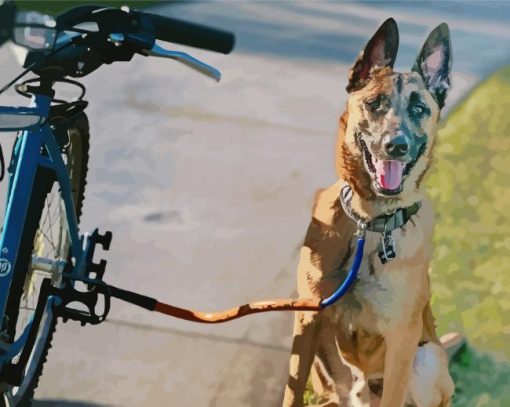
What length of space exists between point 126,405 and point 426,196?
4.32 ft

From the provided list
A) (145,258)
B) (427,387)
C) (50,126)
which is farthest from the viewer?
(145,258)

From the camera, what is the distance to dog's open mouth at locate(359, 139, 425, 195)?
244 cm

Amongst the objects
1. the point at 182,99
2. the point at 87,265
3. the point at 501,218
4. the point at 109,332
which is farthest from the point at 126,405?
the point at 501,218

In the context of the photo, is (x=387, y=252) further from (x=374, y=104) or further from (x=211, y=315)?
(x=211, y=315)

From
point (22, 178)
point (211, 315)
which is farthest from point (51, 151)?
point (211, 315)

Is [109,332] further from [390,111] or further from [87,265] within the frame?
[390,111]

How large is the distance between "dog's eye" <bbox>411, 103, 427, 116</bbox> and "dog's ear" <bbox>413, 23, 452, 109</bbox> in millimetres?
58

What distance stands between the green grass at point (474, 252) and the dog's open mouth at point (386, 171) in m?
0.31

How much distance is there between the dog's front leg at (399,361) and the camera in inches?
100

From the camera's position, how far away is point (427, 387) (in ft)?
8.60

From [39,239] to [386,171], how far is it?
1.19 metres

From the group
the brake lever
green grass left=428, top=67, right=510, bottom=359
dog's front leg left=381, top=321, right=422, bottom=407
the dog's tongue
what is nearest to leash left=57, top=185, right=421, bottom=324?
the dog's tongue

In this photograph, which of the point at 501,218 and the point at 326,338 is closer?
the point at 326,338

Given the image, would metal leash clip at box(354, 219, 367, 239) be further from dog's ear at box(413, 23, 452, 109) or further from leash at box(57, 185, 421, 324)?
dog's ear at box(413, 23, 452, 109)
